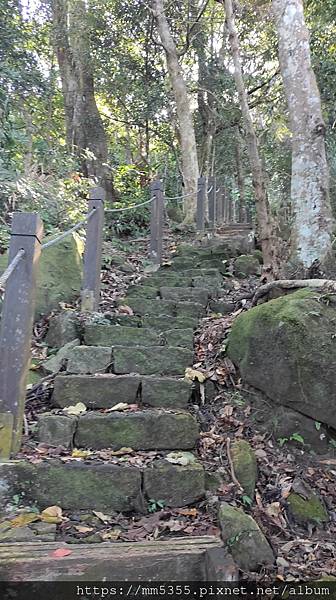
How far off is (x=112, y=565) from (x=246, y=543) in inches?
24.7

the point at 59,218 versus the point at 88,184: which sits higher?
the point at 88,184

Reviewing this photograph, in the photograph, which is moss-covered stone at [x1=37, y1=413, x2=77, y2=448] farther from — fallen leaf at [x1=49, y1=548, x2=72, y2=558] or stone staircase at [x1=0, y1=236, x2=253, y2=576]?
fallen leaf at [x1=49, y1=548, x2=72, y2=558]

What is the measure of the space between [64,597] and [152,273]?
4.54 metres

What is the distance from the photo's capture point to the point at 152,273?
6324 mm

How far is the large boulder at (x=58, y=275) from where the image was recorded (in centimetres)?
457

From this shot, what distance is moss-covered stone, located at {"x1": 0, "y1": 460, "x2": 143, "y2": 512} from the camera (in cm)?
254

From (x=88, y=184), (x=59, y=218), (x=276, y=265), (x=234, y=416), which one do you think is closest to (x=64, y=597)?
(x=234, y=416)

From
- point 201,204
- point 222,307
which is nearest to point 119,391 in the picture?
point 222,307

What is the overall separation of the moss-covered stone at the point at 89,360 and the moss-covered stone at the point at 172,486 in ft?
3.81

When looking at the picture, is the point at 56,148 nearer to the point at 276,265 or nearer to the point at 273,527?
the point at 276,265

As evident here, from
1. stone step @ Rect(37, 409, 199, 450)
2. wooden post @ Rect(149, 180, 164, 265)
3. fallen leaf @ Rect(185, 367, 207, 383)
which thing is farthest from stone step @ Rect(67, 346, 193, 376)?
wooden post @ Rect(149, 180, 164, 265)

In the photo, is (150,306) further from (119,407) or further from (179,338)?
(119,407)

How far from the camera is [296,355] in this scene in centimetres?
325

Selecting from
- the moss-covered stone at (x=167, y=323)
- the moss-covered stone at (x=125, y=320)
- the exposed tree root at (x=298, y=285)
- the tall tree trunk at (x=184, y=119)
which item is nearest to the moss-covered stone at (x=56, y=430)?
the moss-covered stone at (x=125, y=320)
